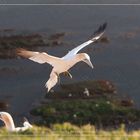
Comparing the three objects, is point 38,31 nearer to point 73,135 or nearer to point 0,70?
point 0,70

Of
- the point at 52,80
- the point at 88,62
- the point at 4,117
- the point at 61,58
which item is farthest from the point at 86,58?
the point at 4,117

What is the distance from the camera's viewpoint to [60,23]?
5.77m

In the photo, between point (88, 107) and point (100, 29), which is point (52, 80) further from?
point (100, 29)

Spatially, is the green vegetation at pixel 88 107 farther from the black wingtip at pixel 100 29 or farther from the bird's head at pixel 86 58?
the black wingtip at pixel 100 29

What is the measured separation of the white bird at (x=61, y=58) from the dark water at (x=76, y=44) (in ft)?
0.36

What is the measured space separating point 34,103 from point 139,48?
859 millimetres

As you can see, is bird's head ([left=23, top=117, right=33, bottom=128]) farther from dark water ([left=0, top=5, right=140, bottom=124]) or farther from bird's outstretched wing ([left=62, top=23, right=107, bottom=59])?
bird's outstretched wing ([left=62, top=23, right=107, bottom=59])

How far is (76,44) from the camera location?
19.0 ft

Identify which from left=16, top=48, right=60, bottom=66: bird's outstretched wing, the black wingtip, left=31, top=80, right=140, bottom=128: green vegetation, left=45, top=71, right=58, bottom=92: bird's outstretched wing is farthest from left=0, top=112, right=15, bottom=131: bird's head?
the black wingtip

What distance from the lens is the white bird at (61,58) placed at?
5320 millimetres

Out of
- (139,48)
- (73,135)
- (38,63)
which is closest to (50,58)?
(38,63)

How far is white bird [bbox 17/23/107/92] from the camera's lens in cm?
532

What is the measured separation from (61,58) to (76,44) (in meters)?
0.30

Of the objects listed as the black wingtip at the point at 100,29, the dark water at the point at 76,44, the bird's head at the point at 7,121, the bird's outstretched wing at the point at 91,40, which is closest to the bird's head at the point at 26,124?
the bird's head at the point at 7,121
